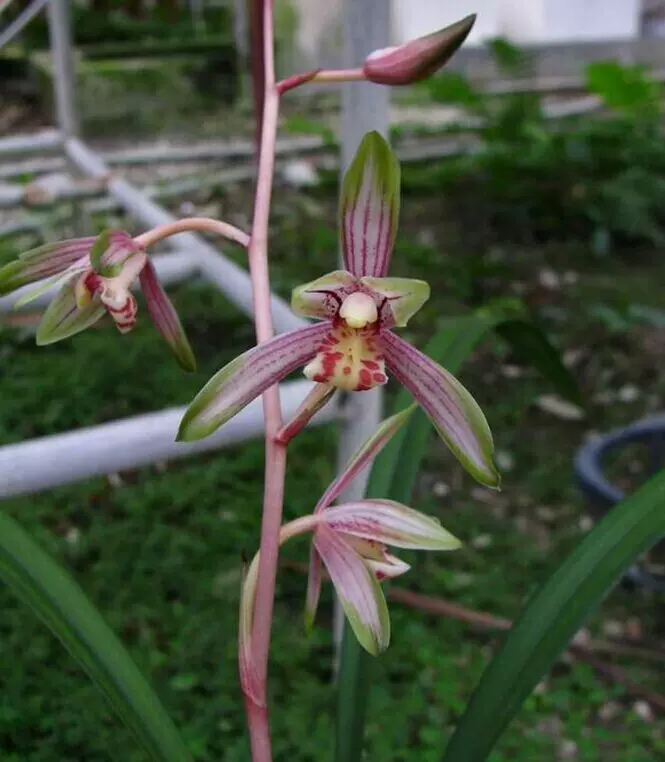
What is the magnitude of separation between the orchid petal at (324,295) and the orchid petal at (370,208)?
0.09 feet

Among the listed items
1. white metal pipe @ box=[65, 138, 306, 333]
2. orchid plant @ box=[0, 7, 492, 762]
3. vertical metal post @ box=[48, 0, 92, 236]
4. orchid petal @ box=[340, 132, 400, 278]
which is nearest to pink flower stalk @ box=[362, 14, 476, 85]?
orchid plant @ box=[0, 7, 492, 762]

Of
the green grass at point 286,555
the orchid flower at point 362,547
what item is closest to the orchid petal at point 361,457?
the orchid flower at point 362,547

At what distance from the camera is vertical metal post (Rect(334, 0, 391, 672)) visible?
3.48 ft

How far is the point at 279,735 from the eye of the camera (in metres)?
1.25

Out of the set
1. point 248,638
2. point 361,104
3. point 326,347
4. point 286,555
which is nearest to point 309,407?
point 326,347

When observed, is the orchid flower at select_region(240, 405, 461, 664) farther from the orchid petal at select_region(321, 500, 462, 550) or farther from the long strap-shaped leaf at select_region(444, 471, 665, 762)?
the long strap-shaped leaf at select_region(444, 471, 665, 762)

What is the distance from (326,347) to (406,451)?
365 millimetres

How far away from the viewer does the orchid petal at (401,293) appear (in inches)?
21.9

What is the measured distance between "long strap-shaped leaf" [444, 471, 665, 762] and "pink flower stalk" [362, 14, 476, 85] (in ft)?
1.24

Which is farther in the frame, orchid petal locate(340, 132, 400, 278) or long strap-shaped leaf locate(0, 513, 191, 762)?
long strap-shaped leaf locate(0, 513, 191, 762)

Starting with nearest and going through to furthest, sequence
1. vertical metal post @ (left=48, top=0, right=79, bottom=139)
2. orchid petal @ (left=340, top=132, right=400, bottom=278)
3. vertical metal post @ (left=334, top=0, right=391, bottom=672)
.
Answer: orchid petal @ (left=340, top=132, right=400, bottom=278)
vertical metal post @ (left=334, top=0, right=391, bottom=672)
vertical metal post @ (left=48, top=0, right=79, bottom=139)

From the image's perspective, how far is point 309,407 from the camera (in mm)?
600

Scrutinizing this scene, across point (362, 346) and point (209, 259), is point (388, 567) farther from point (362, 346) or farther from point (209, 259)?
point (209, 259)

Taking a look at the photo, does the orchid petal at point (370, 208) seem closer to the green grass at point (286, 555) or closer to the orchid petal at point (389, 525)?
the orchid petal at point (389, 525)
